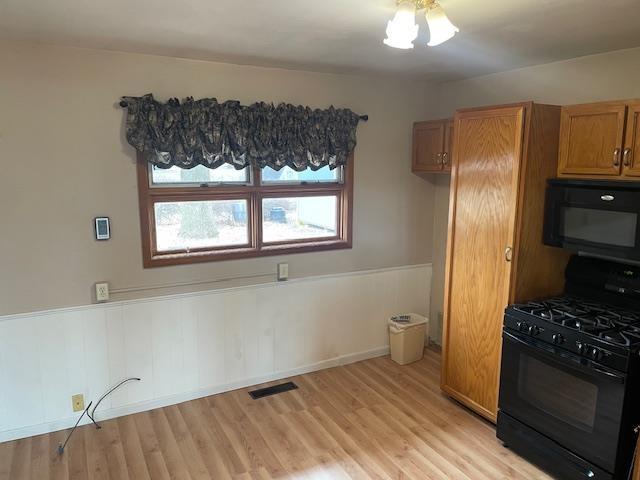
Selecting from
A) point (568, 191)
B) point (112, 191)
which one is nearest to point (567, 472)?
point (568, 191)

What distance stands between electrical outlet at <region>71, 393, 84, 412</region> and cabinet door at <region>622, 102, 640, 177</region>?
353cm

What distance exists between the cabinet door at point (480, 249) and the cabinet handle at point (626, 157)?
1.68 feet

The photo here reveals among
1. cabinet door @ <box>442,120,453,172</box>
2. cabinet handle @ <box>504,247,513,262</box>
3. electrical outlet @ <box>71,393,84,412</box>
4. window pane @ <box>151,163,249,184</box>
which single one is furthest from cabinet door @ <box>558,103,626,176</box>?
electrical outlet @ <box>71,393,84,412</box>

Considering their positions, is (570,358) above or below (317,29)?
below

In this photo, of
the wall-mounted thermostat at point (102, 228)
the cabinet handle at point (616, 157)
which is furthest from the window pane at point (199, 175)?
the cabinet handle at point (616, 157)

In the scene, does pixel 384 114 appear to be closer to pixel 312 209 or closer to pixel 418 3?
pixel 312 209

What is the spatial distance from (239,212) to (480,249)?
1731mm

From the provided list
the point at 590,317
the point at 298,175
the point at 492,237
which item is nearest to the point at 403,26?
the point at 492,237

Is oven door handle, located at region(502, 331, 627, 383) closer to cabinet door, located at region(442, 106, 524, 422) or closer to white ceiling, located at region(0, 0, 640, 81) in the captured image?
cabinet door, located at region(442, 106, 524, 422)

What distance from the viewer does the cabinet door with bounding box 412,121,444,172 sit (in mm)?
3740

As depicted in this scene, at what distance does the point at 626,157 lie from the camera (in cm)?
243

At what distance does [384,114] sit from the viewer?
3875mm

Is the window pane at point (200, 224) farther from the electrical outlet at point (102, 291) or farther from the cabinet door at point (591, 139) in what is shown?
the cabinet door at point (591, 139)

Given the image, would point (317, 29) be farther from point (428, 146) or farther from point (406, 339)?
point (406, 339)
